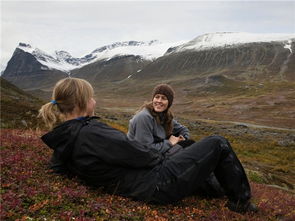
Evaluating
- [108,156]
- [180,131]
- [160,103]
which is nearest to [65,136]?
[108,156]

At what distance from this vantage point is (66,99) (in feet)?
21.0

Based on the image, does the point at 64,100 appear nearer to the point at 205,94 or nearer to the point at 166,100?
the point at 166,100

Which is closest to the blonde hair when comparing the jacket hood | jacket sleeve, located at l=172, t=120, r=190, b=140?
the jacket hood

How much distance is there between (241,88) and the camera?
518ft

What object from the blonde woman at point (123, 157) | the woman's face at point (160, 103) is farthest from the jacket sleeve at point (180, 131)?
the blonde woman at point (123, 157)

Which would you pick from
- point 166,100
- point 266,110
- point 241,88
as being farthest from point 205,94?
point 166,100

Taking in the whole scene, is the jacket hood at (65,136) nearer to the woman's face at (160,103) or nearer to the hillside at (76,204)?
the hillside at (76,204)

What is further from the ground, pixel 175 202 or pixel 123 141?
pixel 123 141

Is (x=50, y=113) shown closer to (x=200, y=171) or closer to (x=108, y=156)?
(x=108, y=156)

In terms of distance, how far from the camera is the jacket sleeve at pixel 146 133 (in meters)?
8.06

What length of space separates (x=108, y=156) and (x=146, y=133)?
84.1 inches

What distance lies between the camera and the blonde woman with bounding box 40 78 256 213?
6.22 metres

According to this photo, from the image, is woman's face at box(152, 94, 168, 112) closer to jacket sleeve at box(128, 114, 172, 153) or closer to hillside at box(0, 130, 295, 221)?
jacket sleeve at box(128, 114, 172, 153)

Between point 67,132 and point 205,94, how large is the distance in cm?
15884
